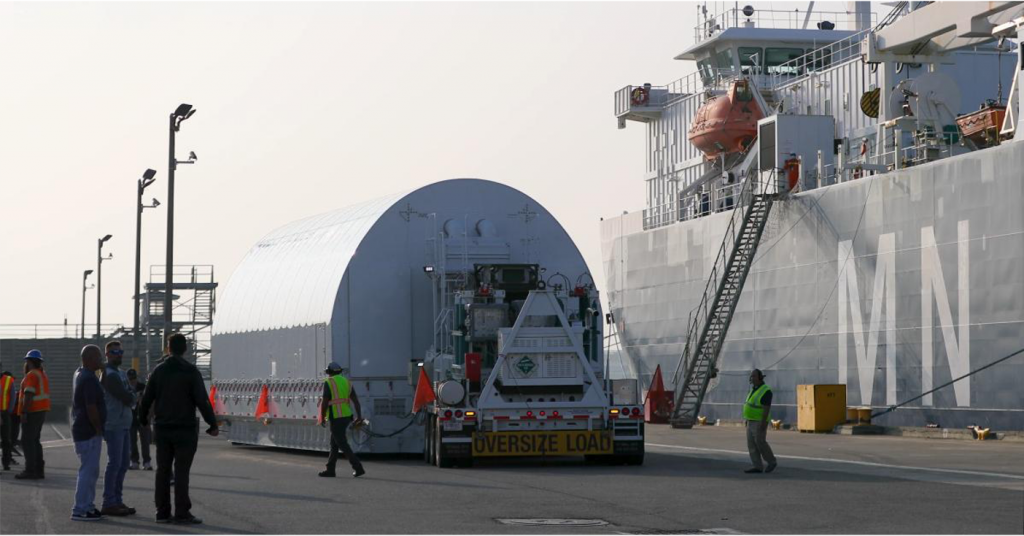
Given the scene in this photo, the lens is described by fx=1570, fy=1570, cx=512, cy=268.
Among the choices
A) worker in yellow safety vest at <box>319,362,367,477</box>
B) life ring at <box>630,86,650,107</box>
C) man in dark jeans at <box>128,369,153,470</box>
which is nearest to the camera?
worker in yellow safety vest at <box>319,362,367,477</box>

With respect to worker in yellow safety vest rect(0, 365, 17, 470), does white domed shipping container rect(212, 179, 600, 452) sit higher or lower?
higher

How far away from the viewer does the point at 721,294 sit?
33969mm

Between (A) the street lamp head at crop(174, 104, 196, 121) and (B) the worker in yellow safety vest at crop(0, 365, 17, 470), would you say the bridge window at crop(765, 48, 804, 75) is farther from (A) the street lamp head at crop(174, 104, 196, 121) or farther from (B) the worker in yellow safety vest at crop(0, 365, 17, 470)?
(B) the worker in yellow safety vest at crop(0, 365, 17, 470)

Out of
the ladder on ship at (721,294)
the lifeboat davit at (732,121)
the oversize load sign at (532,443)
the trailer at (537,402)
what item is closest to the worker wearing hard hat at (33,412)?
the trailer at (537,402)

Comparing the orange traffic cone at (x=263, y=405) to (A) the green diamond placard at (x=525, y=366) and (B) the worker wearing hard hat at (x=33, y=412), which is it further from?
(A) the green diamond placard at (x=525, y=366)

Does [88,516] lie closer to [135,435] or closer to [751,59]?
[135,435]

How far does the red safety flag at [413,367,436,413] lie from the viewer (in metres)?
21.5


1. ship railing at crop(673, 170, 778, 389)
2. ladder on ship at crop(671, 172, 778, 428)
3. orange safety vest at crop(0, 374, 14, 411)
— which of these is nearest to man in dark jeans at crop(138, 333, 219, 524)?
orange safety vest at crop(0, 374, 14, 411)

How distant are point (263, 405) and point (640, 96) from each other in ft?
69.3

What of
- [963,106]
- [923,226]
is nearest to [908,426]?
[923,226]

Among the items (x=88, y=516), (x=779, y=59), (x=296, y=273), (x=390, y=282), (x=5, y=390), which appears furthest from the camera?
(x=779, y=59)

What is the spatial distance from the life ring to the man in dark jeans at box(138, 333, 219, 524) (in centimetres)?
3220

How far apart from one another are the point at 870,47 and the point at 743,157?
26.3 ft

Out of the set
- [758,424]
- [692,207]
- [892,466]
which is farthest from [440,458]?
[692,207]
